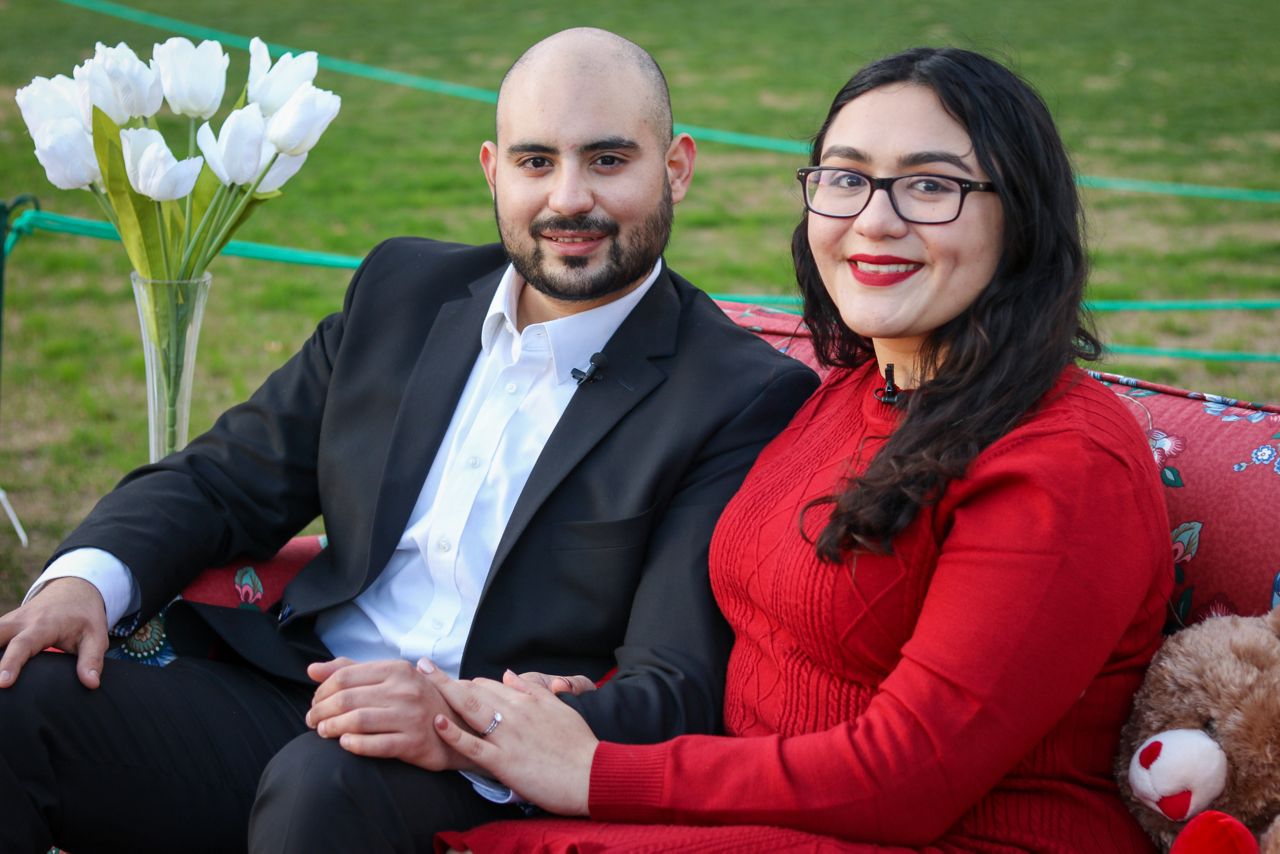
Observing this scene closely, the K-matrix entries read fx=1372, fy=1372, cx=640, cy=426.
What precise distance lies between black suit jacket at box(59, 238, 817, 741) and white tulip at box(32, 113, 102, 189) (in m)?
0.58

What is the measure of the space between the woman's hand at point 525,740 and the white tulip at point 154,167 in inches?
47.1

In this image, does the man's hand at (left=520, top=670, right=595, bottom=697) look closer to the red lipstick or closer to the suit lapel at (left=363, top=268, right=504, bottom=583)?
the suit lapel at (left=363, top=268, right=504, bottom=583)

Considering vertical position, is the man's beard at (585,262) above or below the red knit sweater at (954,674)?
above

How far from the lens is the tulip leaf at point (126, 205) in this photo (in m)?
2.84

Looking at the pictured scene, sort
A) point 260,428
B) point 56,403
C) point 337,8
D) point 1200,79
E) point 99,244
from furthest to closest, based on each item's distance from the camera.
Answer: point 337,8 < point 1200,79 < point 99,244 < point 56,403 < point 260,428

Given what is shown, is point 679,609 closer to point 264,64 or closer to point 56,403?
point 264,64

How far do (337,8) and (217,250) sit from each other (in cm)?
1429

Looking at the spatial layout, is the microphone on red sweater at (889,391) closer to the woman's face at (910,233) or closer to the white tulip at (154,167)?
the woman's face at (910,233)

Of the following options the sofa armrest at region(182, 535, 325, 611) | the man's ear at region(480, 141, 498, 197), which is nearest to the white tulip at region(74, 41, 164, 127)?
the man's ear at region(480, 141, 498, 197)

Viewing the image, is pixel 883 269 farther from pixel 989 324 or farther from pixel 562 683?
pixel 562 683

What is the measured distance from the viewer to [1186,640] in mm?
2072

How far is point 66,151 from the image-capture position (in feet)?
9.14

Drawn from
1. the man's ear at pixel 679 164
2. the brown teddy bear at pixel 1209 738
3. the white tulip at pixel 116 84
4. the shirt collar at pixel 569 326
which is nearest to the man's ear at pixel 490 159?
the shirt collar at pixel 569 326

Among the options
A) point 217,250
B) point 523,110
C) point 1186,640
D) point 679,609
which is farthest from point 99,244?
point 1186,640
